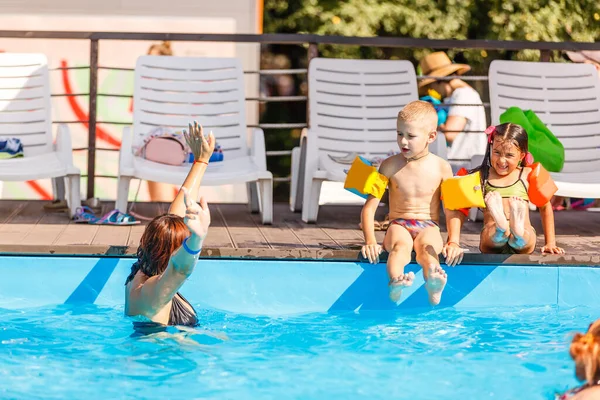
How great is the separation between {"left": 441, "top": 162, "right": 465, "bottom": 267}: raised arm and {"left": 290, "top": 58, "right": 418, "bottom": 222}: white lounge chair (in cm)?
190

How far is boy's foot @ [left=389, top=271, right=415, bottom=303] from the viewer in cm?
495

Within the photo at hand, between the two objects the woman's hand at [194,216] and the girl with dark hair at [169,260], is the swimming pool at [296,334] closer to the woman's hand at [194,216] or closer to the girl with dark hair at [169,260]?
the girl with dark hair at [169,260]

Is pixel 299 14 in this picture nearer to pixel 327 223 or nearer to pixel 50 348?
pixel 327 223

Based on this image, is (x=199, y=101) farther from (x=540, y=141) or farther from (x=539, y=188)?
(x=539, y=188)

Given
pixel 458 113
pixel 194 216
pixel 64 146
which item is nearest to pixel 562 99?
pixel 458 113

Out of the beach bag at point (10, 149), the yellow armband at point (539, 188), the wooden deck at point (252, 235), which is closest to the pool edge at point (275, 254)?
the wooden deck at point (252, 235)

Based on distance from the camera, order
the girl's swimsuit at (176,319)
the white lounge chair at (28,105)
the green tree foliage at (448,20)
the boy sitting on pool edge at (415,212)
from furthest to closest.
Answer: the green tree foliage at (448,20), the white lounge chair at (28,105), the boy sitting on pool edge at (415,212), the girl's swimsuit at (176,319)

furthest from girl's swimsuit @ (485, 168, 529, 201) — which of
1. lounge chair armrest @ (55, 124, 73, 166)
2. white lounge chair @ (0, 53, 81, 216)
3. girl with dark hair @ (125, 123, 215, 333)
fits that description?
white lounge chair @ (0, 53, 81, 216)

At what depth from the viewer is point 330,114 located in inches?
301

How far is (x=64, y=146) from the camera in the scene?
705cm

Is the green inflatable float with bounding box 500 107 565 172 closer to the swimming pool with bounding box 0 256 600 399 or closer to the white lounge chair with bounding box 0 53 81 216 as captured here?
the swimming pool with bounding box 0 256 600 399

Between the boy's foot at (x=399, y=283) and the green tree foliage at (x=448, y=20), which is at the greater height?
the green tree foliage at (x=448, y=20)

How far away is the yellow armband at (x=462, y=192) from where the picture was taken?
5.35 meters

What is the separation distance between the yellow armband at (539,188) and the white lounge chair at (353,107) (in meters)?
1.97
